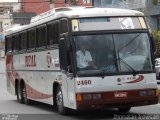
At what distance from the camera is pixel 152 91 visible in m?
14.5

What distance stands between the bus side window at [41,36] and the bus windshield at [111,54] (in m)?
3.10

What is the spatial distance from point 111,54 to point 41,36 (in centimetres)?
405

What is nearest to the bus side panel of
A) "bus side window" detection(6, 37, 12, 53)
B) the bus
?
"bus side window" detection(6, 37, 12, 53)

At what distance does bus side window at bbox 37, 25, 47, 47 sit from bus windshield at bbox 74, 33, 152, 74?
310cm

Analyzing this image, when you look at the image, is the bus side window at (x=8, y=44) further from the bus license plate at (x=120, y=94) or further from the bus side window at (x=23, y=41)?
the bus license plate at (x=120, y=94)

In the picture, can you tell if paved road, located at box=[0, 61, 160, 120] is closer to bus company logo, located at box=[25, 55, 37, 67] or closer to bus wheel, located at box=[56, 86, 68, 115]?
bus wheel, located at box=[56, 86, 68, 115]

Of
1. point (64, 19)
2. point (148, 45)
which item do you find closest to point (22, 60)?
point (64, 19)

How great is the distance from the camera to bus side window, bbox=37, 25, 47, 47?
17.4 metres

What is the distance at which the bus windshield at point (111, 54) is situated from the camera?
46.9 ft

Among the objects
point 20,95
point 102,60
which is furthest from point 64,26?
point 20,95

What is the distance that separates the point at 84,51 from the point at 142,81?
5.64 feet

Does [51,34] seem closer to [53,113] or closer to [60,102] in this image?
[60,102]

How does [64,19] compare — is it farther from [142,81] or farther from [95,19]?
[142,81]

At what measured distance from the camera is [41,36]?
17.8 metres
